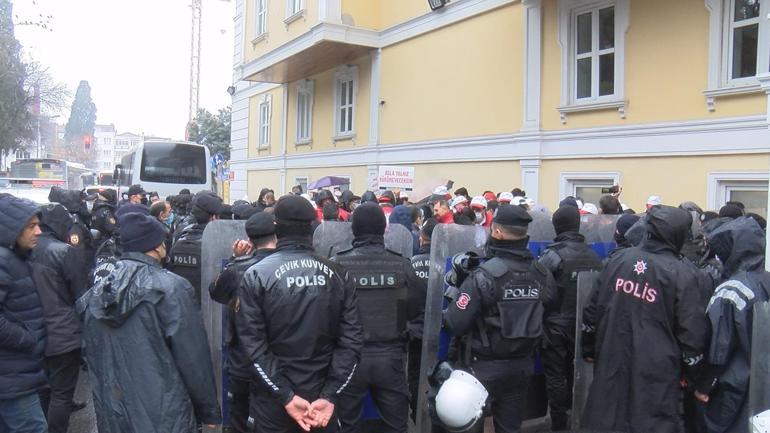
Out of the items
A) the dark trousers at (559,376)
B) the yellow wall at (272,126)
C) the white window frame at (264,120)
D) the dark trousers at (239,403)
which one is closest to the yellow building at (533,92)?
the yellow wall at (272,126)

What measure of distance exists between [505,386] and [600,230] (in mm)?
2763

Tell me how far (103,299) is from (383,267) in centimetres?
171

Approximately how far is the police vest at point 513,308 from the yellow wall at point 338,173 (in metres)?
13.0

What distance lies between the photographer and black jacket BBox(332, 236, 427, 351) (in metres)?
4.08

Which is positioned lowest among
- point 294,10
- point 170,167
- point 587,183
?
point 587,183

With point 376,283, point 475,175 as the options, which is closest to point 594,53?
point 475,175

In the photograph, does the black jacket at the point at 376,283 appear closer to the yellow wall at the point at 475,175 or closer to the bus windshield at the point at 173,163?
the yellow wall at the point at 475,175

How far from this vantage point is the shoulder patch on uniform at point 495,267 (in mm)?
3945

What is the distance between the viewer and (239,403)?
4.39 meters

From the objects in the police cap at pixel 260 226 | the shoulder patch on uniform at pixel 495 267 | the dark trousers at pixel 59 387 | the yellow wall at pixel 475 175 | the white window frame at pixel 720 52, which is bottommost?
the dark trousers at pixel 59 387

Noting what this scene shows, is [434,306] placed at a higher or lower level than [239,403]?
higher

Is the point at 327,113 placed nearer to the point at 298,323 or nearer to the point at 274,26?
the point at 274,26

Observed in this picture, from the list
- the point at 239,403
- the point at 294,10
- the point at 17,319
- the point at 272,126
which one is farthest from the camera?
the point at 272,126

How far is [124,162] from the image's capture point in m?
23.4
